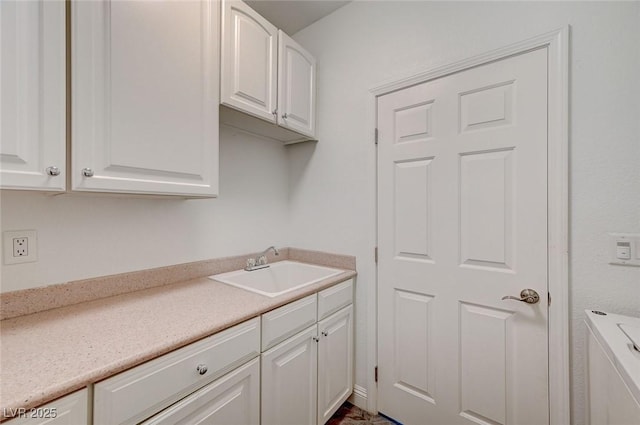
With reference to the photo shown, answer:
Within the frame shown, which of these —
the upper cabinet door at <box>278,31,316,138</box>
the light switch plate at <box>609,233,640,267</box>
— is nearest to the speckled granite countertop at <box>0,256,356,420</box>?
the upper cabinet door at <box>278,31,316,138</box>

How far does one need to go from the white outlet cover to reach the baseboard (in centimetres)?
181

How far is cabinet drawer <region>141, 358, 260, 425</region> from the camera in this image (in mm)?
816

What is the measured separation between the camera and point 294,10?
6.04ft

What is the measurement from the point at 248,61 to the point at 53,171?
985mm

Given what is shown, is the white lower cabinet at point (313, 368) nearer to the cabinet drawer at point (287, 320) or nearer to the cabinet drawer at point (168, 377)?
the cabinet drawer at point (287, 320)

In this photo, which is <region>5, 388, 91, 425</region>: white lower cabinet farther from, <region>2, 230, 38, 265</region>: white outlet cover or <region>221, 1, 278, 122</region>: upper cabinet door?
<region>221, 1, 278, 122</region>: upper cabinet door

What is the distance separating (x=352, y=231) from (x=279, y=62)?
3.73ft

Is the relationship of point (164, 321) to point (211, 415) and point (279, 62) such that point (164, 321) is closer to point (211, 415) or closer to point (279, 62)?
point (211, 415)

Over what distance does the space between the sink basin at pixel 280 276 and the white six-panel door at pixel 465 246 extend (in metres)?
0.44

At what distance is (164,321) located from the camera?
0.92 metres

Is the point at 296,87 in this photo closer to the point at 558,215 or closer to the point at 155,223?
the point at 155,223

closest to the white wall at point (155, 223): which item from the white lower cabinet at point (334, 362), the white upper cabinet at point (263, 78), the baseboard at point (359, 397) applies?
the white upper cabinet at point (263, 78)

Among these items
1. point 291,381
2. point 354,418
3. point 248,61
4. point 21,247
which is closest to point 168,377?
point 291,381

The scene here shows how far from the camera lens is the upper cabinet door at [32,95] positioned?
0.73 m
